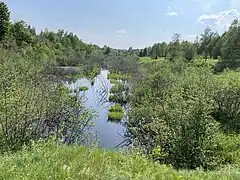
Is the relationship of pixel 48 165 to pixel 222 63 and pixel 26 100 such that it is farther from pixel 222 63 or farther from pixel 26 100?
pixel 222 63

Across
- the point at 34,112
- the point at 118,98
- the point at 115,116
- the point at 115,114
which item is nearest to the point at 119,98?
the point at 118,98

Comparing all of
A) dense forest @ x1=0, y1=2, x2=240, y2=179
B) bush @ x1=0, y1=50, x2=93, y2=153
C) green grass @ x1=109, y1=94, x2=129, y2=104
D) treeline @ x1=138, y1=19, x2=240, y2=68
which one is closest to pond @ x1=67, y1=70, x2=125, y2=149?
green grass @ x1=109, y1=94, x2=129, y2=104

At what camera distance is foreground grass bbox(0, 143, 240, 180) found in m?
4.58

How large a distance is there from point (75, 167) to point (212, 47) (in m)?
67.3

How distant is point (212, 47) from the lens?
67875 mm

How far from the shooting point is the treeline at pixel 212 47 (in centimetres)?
4584

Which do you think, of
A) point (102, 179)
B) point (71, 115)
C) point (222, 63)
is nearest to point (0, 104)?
point (71, 115)

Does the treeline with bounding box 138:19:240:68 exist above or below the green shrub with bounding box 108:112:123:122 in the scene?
above

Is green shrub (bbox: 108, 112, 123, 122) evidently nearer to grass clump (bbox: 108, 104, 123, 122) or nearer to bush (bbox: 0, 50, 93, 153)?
grass clump (bbox: 108, 104, 123, 122)

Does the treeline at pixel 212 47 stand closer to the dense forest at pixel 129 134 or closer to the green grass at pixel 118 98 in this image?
the green grass at pixel 118 98

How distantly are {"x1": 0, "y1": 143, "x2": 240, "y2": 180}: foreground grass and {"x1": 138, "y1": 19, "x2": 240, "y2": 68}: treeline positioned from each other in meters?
41.1

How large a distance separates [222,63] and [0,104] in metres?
39.7

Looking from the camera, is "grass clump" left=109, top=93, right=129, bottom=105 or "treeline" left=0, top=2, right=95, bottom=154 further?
"grass clump" left=109, top=93, right=129, bottom=105

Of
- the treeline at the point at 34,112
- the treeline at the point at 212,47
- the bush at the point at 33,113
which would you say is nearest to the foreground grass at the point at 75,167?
the treeline at the point at 34,112
